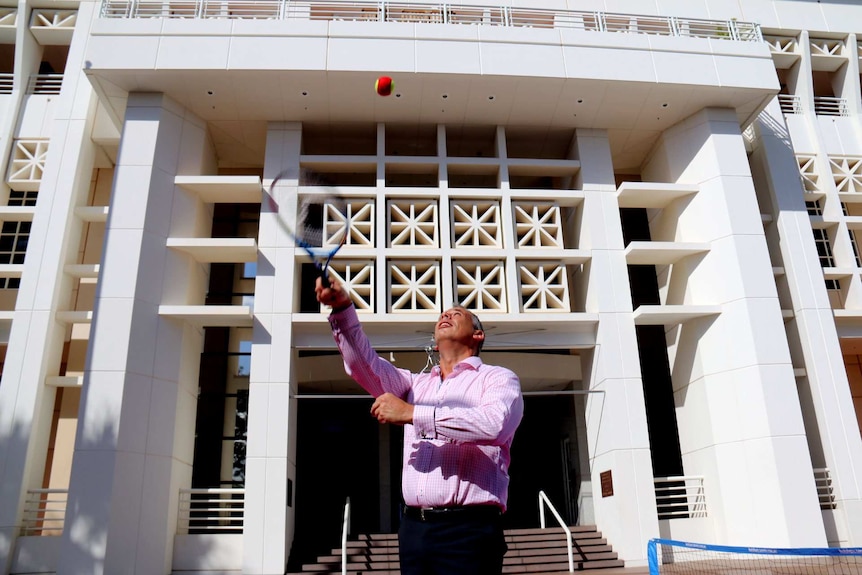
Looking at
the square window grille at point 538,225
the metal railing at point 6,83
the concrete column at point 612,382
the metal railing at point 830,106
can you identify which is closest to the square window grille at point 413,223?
the square window grille at point 538,225

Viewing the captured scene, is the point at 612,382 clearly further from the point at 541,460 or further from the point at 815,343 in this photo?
the point at 541,460

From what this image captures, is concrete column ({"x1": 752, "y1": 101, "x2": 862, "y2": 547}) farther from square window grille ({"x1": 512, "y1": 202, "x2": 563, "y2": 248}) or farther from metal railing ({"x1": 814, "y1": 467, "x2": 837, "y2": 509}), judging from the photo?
square window grille ({"x1": 512, "y1": 202, "x2": 563, "y2": 248})

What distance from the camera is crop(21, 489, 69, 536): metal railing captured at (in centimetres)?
1258

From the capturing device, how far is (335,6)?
602 inches

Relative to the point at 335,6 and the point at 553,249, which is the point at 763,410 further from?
the point at 335,6

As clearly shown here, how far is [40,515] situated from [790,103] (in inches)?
828

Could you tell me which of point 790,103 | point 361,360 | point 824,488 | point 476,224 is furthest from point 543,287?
point 361,360

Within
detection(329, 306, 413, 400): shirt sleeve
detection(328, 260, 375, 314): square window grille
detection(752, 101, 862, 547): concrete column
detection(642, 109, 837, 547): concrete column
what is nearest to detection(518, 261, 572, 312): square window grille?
detection(642, 109, 837, 547): concrete column

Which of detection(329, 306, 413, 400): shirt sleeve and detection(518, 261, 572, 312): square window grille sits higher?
detection(518, 261, 572, 312): square window grille

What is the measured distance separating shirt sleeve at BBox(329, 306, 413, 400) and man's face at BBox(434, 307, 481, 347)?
0.99 feet

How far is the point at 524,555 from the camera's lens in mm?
12711

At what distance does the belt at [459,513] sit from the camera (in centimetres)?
267

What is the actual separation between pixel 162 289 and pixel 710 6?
51.7 feet

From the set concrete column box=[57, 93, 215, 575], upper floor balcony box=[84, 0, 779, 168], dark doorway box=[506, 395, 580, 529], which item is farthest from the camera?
dark doorway box=[506, 395, 580, 529]
